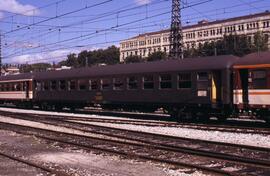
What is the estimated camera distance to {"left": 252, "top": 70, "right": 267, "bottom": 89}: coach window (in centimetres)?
1931

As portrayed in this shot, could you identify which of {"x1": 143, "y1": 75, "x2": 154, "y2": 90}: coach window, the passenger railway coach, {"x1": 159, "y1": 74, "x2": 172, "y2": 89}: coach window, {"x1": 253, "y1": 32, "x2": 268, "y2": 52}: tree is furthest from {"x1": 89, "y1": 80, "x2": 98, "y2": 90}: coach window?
{"x1": 253, "y1": 32, "x2": 268, "y2": 52}: tree

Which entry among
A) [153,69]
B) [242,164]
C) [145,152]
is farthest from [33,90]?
[242,164]

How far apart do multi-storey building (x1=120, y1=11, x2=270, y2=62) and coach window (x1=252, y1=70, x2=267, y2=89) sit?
197 feet

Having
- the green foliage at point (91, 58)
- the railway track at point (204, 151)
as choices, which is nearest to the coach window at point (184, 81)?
the railway track at point (204, 151)

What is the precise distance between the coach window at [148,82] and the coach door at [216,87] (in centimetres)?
447

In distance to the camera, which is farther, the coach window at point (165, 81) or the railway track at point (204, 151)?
the coach window at point (165, 81)

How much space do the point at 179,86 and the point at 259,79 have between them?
502cm

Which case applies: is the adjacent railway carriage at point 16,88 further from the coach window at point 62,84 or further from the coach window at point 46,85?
the coach window at point 62,84

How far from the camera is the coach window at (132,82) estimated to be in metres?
26.5

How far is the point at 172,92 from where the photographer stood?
23.7m

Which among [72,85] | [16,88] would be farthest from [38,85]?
[72,85]

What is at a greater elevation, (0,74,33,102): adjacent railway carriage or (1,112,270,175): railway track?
(0,74,33,102): adjacent railway carriage

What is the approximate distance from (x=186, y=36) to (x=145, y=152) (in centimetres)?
9606

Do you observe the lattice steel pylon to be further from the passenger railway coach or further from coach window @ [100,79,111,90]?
coach window @ [100,79,111,90]
